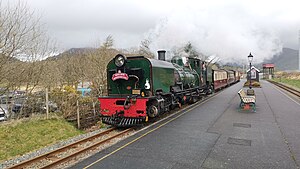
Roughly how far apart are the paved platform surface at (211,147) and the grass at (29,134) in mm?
2943

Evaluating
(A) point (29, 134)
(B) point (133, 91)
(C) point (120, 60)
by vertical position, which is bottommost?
(A) point (29, 134)

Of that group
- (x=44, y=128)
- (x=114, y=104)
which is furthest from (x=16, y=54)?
(x=114, y=104)

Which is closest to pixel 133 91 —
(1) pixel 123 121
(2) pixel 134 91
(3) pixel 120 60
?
(2) pixel 134 91

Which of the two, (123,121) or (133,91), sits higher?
(133,91)

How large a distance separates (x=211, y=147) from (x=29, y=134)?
20.5 ft

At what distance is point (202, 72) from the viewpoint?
18.2 meters

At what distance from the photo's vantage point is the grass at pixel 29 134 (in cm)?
709

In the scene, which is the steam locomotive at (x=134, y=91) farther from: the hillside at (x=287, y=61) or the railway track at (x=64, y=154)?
the hillside at (x=287, y=61)

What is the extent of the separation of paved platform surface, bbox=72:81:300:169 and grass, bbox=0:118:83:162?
2.94m

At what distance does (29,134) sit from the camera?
26.7 ft

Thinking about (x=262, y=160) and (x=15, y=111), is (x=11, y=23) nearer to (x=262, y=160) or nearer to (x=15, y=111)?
(x=15, y=111)

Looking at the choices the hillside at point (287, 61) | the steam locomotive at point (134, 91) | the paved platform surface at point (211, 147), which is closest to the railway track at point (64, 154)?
the paved platform surface at point (211, 147)

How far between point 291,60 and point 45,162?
8126 inches

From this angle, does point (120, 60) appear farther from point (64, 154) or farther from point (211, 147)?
point (211, 147)
